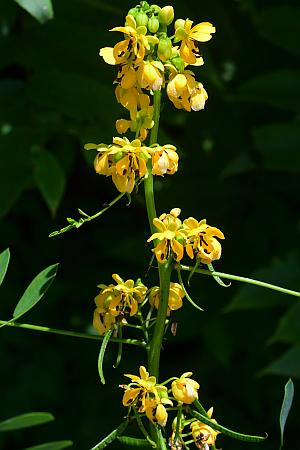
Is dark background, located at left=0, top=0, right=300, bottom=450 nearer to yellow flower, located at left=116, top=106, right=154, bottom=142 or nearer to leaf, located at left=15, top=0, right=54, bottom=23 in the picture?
leaf, located at left=15, top=0, right=54, bottom=23

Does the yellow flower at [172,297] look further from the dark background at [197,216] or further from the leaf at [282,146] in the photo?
the leaf at [282,146]

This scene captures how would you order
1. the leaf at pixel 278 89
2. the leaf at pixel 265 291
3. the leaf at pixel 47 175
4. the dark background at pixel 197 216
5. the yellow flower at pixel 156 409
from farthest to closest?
the leaf at pixel 278 89, the dark background at pixel 197 216, the leaf at pixel 265 291, the leaf at pixel 47 175, the yellow flower at pixel 156 409

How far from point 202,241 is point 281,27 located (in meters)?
1.76

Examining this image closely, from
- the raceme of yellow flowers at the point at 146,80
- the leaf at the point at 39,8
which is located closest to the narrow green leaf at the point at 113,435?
the raceme of yellow flowers at the point at 146,80

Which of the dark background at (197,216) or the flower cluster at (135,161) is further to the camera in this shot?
the dark background at (197,216)

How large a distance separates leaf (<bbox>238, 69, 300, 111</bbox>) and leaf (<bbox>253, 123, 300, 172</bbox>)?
8 cm

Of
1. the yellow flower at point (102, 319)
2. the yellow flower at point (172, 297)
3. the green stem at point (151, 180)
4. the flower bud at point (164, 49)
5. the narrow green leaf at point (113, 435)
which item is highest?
the flower bud at point (164, 49)

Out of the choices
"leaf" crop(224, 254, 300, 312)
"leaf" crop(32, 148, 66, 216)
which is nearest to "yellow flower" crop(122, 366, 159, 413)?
"leaf" crop(32, 148, 66, 216)

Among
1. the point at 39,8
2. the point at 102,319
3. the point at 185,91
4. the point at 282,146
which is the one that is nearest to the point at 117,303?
the point at 102,319

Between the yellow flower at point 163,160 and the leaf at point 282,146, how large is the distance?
62.7 inches

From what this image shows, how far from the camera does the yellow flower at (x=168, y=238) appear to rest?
3.09 feet

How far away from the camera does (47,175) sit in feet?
7.02

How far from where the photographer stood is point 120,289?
1.01 metres

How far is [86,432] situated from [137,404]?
80.7 inches
